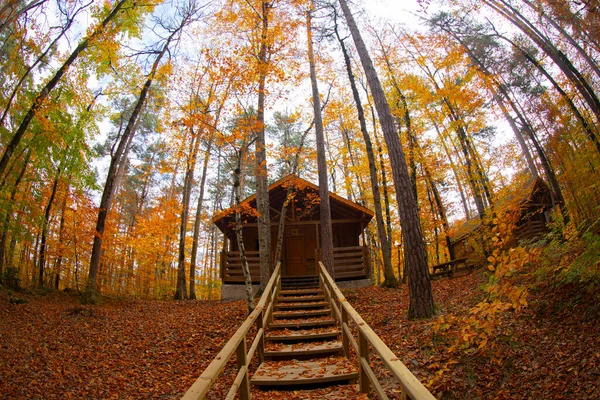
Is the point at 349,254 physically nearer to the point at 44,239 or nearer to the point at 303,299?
the point at 303,299

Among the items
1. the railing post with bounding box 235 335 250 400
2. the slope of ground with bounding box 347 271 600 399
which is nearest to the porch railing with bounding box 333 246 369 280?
the slope of ground with bounding box 347 271 600 399

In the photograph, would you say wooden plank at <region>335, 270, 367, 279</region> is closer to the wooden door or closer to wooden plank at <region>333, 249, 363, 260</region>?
wooden plank at <region>333, 249, 363, 260</region>

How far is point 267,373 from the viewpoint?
4438 mm

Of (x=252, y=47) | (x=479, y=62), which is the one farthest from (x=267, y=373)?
(x=479, y=62)

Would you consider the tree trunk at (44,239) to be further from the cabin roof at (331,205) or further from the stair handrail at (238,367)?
the stair handrail at (238,367)

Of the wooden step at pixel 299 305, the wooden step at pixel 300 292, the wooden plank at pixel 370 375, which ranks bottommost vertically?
the wooden plank at pixel 370 375

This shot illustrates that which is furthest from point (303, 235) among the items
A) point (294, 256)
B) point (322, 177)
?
point (322, 177)

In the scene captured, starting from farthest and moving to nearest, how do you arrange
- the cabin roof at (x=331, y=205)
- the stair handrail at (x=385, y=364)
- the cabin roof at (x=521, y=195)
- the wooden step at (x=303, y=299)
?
the cabin roof at (x=331, y=205) < the cabin roof at (x=521, y=195) < the wooden step at (x=303, y=299) < the stair handrail at (x=385, y=364)

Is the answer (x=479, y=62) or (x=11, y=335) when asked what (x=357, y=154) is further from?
(x=11, y=335)

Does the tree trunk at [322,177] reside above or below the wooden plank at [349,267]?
above

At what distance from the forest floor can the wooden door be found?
18.0 ft

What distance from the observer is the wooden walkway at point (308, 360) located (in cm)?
236

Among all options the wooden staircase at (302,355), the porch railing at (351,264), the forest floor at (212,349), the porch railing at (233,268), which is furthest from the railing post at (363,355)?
the porch railing at (233,268)

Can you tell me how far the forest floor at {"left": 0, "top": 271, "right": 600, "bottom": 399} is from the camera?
3.60 metres
